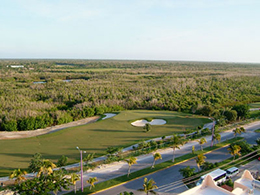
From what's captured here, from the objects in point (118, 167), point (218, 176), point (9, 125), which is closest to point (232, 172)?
point (218, 176)

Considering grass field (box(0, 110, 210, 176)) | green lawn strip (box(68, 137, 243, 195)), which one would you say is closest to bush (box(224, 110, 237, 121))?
grass field (box(0, 110, 210, 176))

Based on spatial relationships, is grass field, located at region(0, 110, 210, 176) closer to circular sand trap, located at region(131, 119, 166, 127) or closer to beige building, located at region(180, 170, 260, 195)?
circular sand trap, located at region(131, 119, 166, 127)

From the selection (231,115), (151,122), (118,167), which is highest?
(231,115)

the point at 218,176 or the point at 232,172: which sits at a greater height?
the point at 218,176

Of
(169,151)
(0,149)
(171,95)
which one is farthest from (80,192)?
(171,95)

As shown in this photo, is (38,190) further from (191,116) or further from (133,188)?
(191,116)

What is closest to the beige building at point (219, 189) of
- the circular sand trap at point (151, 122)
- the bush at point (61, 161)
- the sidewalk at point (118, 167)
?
the sidewalk at point (118, 167)

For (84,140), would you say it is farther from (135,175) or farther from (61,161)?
(135,175)

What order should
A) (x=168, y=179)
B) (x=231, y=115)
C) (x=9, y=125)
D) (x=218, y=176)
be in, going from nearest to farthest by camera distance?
1. (x=218, y=176)
2. (x=168, y=179)
3. (x=9, y=125)
4. (x=231, y=115)
